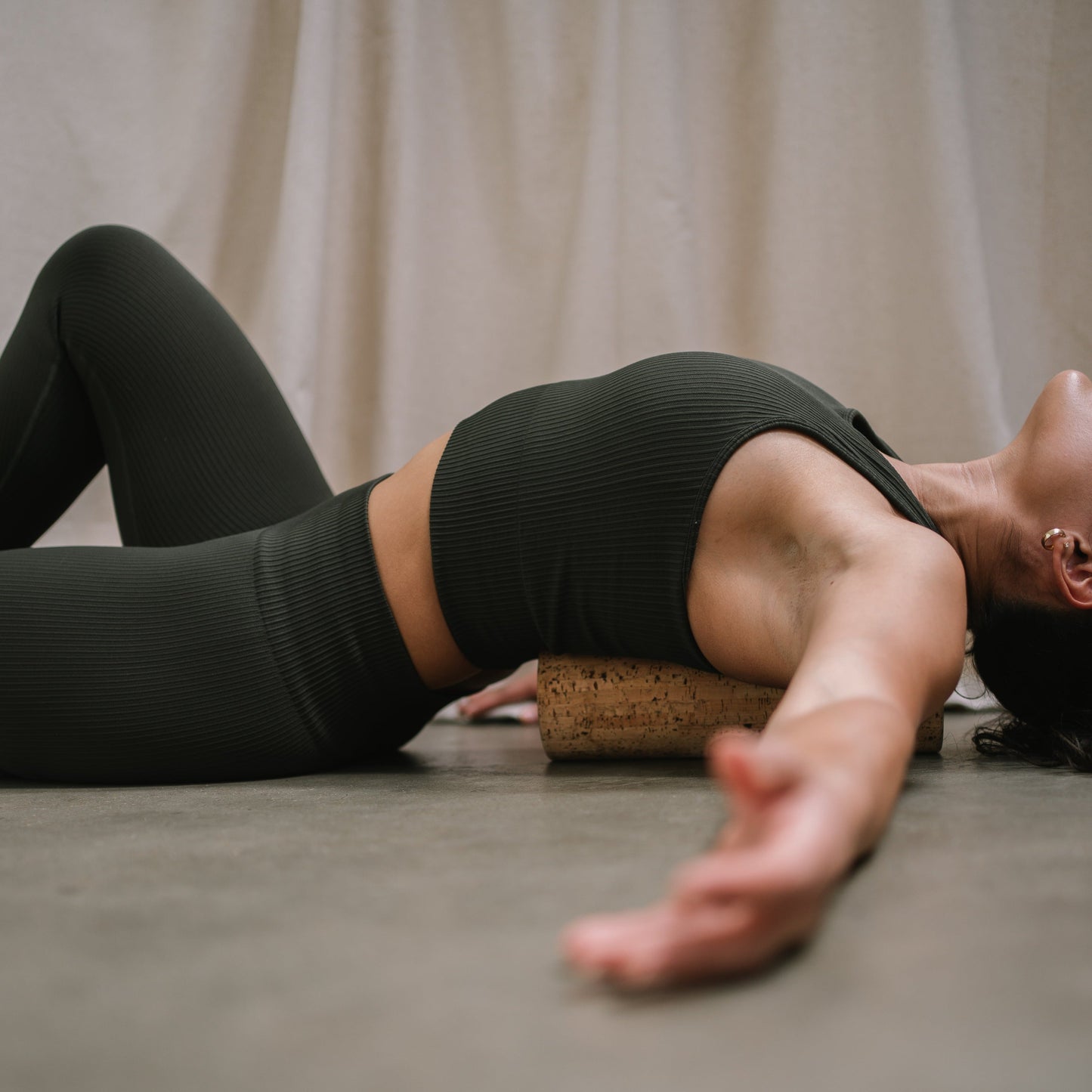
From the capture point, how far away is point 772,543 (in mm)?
925

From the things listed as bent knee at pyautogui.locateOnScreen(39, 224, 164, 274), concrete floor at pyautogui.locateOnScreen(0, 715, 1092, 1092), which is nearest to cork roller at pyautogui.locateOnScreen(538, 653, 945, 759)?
concrete floor at pyautogui.locateOnScreen(0, 715, 1092, 1092)

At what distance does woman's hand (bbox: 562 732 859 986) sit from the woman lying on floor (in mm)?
276

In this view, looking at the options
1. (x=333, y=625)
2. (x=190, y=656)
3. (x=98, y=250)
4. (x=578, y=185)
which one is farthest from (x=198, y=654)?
(x=578, y=185)

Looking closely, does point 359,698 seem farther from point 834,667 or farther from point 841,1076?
point 841,1076

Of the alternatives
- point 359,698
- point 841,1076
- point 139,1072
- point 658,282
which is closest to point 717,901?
point 841,1076

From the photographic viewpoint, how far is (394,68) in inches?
91.8

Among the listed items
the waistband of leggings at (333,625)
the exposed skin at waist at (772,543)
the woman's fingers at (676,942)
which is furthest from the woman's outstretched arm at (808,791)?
the waistband of leggings at (333,625)

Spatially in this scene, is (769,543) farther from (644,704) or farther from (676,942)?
(676,942)

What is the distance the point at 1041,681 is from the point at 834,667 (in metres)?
0.68

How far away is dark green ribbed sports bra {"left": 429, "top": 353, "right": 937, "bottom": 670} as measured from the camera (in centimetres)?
97

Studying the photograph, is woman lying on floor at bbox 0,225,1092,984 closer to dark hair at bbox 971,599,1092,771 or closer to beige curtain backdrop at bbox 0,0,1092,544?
dark hair at bbox 971,599,1092,771

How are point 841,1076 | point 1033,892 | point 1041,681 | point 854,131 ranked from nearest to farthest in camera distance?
point 841,1076
point 1033,892
point 1041,681
point 854,131

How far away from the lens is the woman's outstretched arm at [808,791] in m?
0.40

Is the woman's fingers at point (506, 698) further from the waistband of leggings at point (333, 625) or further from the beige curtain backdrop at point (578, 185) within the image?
the waistband of leggings at point (333, 625)
